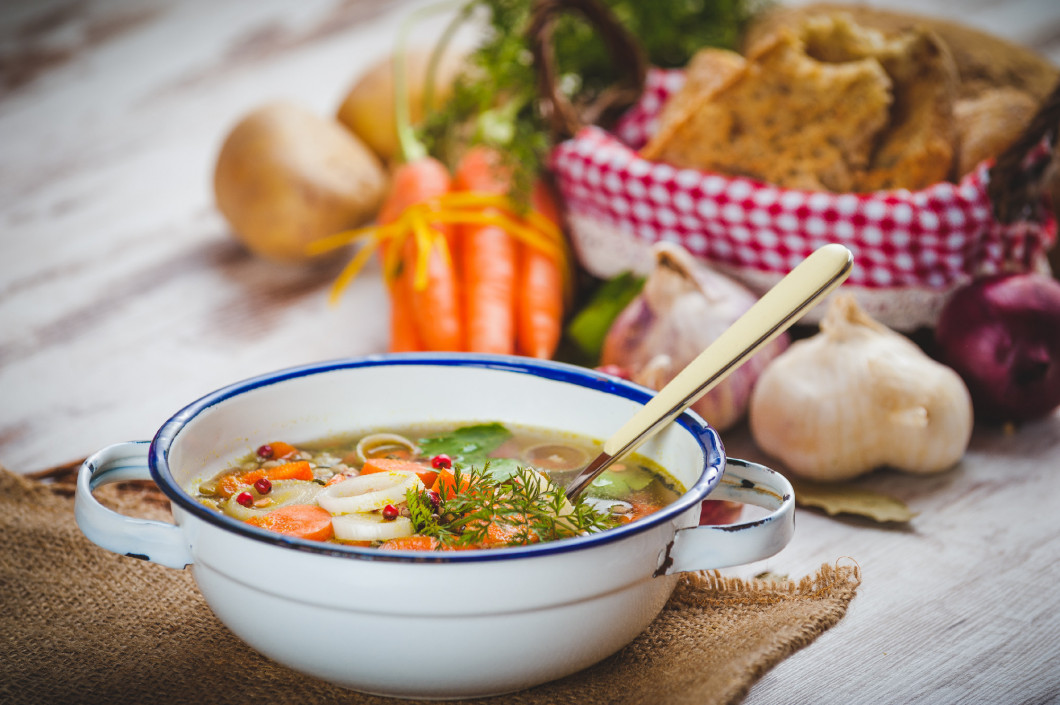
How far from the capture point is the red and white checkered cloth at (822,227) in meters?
1.93

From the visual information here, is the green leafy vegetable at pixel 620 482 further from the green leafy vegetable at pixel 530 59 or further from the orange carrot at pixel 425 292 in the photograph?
the green leafy vegetable at pixel 530 59

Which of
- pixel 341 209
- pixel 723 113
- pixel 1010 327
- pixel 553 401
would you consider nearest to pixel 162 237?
pixel 341 209

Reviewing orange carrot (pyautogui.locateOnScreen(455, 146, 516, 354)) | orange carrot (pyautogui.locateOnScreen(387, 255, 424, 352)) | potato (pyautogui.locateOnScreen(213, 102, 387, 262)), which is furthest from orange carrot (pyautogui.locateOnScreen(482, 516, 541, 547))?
potato (pyautogui.locateOnScreen(213, 102, 387, 262))

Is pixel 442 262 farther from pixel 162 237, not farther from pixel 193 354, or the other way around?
pixel 162 237

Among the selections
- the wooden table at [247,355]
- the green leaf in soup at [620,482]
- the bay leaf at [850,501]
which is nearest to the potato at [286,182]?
the wooden table at [247,355]

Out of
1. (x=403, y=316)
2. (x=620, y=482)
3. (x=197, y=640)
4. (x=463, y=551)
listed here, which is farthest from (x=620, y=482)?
(x=403, y=316)

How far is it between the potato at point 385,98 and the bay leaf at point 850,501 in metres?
1.99

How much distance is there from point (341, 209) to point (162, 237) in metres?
0.77

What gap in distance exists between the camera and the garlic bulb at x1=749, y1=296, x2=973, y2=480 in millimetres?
1692

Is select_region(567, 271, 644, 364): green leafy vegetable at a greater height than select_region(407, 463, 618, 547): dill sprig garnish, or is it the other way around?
select_region(407, 463, 618, 547): dill sprig garnish

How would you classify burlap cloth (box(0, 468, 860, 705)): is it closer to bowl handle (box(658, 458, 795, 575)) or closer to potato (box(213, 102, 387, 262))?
bowl handle (box(658, 458, 795, 575))

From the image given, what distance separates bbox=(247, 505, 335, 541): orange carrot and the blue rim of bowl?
132 millimetres

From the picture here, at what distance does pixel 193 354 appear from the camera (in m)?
2.41

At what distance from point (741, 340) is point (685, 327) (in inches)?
33.1
